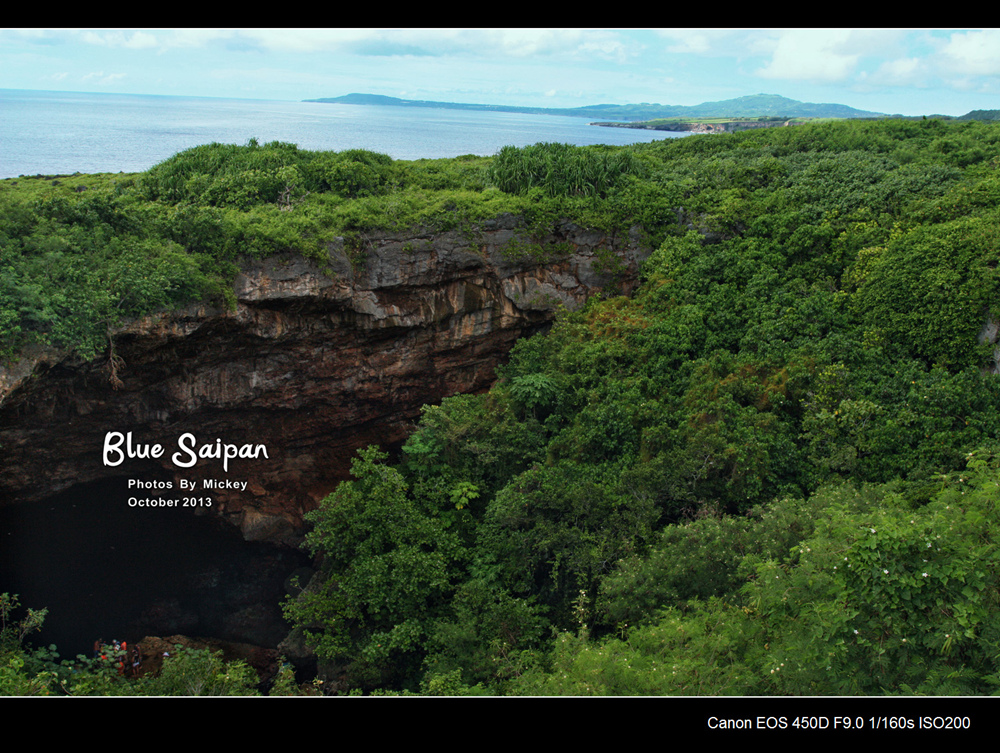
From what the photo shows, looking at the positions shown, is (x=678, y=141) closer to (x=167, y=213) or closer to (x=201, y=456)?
(x=167, y=213)

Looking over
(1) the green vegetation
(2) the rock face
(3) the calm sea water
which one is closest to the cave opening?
(2) the rock face

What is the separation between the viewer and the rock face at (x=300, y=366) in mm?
15633

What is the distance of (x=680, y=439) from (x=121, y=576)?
15509mm

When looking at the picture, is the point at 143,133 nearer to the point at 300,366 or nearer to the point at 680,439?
the point at 300,366

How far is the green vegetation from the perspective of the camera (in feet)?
23.7

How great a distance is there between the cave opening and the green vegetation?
4582 mm

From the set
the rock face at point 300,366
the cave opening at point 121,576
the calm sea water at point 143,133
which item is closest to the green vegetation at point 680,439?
the rock face at point 300,366

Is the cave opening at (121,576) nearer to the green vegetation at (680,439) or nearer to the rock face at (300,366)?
the rock face at (300,366)

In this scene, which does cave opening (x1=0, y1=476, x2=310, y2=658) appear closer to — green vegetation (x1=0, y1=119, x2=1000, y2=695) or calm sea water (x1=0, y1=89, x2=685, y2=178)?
green vegetation (x1=0, y1=119, x2=1000, y2=695)

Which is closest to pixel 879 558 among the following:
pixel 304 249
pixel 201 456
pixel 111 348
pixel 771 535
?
pixel 771 535

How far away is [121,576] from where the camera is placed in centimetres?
1755

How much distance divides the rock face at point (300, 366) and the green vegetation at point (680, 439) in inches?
37.0

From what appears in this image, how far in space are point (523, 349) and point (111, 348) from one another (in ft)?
33.2

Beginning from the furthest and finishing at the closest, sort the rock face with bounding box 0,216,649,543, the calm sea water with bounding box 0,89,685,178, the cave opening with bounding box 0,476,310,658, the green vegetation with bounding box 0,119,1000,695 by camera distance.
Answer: the calm sea water with bounding box 0,89,685,178
the cave opening with bounding box 0,476,310,658
the rock face with bounding box 0,216,649,543
the green vegetation with bounding box 0,119,1000,695
